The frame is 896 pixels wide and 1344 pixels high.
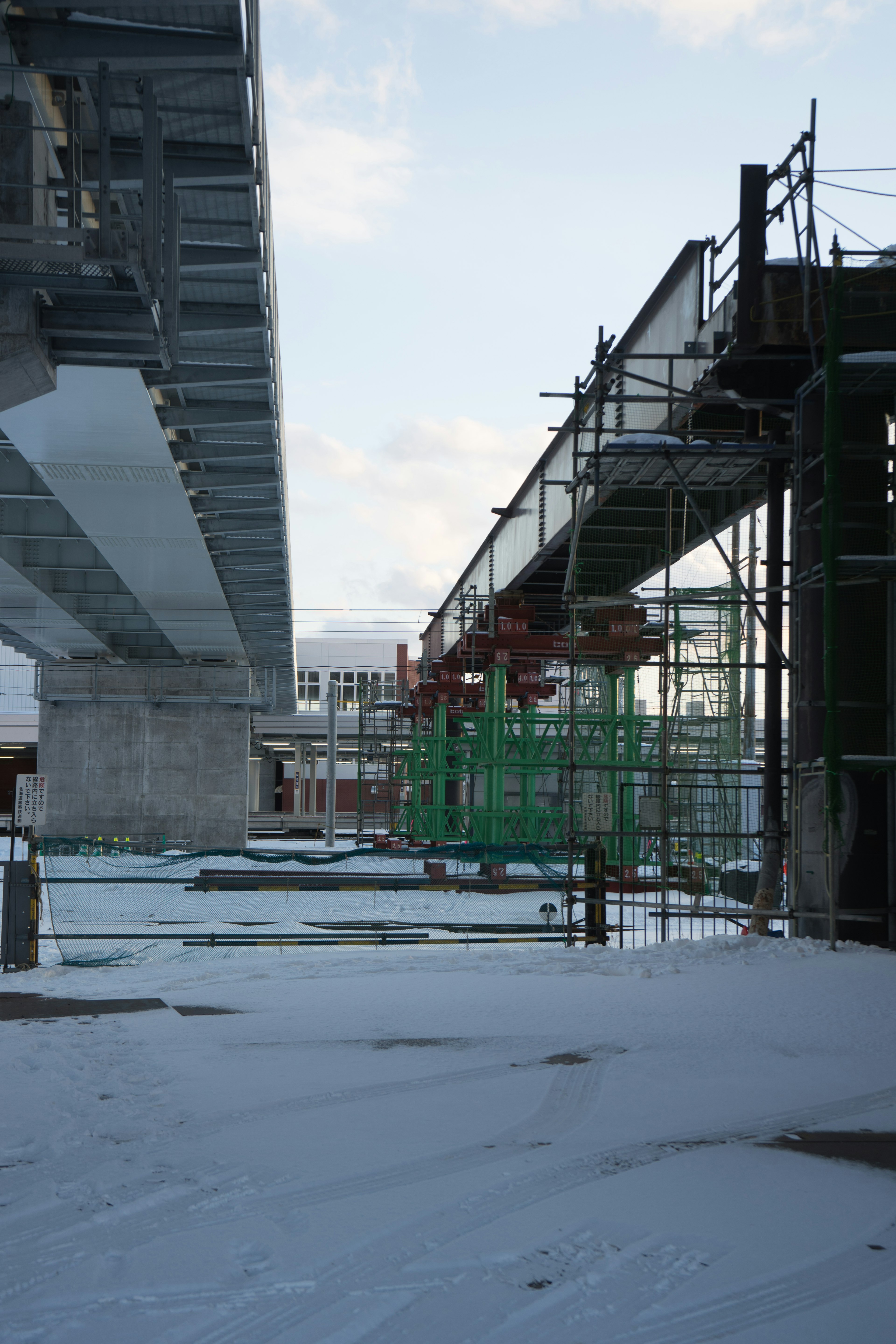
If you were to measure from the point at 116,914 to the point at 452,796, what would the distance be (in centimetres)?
2662

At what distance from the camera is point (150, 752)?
36500mm

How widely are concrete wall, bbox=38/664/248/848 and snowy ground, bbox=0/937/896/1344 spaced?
89.2 feet

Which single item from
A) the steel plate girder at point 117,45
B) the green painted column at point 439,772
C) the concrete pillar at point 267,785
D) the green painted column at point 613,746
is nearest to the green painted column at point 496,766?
the green painted column at point 613,746

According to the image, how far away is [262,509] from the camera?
61.9 ft

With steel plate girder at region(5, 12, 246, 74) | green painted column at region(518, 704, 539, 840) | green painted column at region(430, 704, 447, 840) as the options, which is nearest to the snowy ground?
steel plate girder at region(5, 12, 246, 74)

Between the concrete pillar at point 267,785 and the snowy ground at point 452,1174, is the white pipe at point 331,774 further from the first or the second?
the concrete pillar at point 267,785

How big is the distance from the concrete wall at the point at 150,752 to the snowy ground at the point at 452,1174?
89.2 ft

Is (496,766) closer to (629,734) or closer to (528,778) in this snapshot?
(629,734)

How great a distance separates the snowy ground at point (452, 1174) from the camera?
3.87 m

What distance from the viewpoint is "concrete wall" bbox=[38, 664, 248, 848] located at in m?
36.1

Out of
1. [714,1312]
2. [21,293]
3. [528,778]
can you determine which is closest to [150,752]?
[528,778]

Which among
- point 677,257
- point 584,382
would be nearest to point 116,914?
point 584,382

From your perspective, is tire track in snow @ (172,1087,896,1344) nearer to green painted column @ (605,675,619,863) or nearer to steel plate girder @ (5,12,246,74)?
steel plate girder @ (5,12,246,74)

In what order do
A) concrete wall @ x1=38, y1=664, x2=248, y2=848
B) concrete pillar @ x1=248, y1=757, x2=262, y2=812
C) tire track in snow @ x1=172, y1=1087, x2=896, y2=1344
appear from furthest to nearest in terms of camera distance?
concrete pillar @ x1=248, y1=757, x2=262, y2=812 → concrete wall @ x1=38, y1=664, x2=248, y2=848 → tire track in snow @ x1=172, y1=1087, x2=896, y2=1344
